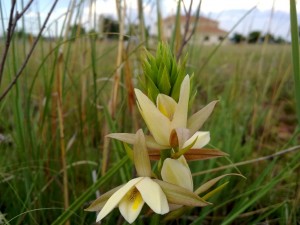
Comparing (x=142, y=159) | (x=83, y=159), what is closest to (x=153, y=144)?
(x=142, y=159)

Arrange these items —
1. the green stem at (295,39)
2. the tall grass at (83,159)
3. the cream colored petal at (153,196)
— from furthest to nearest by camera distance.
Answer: the tall grass at (83,159) < the green stem at (295,39) < the cream colored petal at (153,196)

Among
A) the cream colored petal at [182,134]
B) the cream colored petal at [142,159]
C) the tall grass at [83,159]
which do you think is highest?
the cream colored petal at [182,134]

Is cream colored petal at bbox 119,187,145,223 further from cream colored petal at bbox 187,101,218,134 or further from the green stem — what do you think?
the green stem

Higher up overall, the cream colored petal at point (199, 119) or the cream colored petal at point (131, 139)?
the cream colored petal at point (199, 119)

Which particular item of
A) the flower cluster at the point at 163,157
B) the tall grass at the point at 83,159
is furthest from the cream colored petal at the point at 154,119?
the tall grass at the point at 83,159

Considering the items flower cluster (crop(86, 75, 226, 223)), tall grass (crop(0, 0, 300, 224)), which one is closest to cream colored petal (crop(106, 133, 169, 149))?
flower cluster (crop(86, 75, 226, 223))

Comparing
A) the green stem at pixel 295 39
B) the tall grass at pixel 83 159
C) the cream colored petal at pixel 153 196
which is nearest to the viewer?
the cream colored petal at pixel 153 196

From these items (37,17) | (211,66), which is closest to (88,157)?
(37,17)

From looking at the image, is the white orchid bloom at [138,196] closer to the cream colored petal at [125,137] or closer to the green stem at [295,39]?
the cream colored petal at [125,137]
